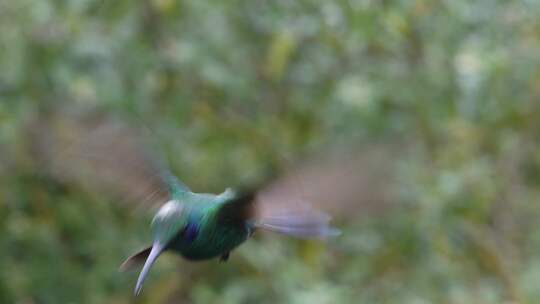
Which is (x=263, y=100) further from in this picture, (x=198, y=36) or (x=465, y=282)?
(x=465, y=282)

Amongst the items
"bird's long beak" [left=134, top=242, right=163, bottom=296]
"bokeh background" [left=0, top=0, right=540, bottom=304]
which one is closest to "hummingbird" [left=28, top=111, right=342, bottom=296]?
"bird's long beak" [left=134, top=242, right=163, bottom=296]

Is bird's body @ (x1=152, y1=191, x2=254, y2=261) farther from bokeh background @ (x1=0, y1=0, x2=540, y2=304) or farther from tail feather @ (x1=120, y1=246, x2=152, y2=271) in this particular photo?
bokeh background @ (x1=0, y1=0, x2=540, y2=304)

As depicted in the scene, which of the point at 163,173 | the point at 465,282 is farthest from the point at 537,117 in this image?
the point at 163,173

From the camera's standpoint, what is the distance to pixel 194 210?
1.32 meters

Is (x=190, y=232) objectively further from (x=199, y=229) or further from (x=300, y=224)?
(x=300, y=224)

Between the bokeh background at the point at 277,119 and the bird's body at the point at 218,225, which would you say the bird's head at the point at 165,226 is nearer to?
the bird's body at the point at 218,225

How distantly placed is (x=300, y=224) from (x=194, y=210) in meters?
0.16

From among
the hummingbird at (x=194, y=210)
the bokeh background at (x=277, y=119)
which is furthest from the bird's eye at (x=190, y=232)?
the bokeh background at (x=277, y=119)

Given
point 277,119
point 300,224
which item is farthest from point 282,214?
point 277,119

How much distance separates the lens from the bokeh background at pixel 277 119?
3312mm

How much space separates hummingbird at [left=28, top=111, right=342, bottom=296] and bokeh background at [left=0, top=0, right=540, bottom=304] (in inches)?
71.6

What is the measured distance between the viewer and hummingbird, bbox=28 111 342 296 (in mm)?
1214

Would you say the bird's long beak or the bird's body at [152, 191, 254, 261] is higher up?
the bird's long beak

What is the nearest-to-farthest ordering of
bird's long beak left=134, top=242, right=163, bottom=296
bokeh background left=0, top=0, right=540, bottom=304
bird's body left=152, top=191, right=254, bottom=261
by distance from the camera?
bird's long beak left=134, top=242, right=163, bottom=296 < bird's body left=152, top=191, right=254, bottom=261 < bokeh background left=0, top=0, right=540, bottom=304
